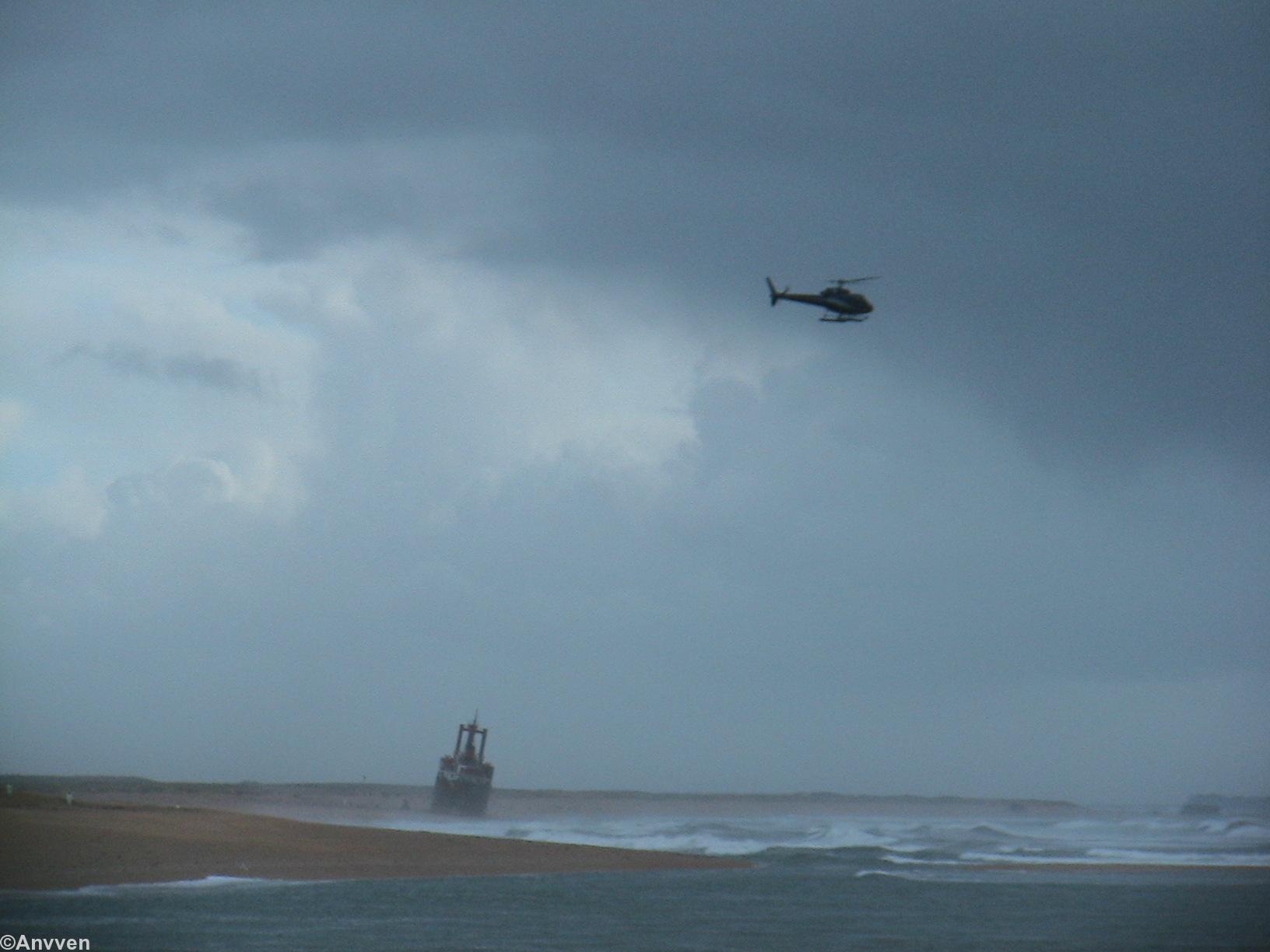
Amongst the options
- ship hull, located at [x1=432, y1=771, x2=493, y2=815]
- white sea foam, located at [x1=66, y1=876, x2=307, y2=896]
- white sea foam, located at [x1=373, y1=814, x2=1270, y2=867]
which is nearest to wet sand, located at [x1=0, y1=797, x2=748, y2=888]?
white sea foam, located at [x1=66, y1=876, x2=307, y2=896]

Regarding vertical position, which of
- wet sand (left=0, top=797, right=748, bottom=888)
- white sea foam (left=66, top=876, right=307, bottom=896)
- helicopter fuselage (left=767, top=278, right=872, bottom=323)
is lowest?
white sea foam (left=66, top=876, right=307, bottom=896)

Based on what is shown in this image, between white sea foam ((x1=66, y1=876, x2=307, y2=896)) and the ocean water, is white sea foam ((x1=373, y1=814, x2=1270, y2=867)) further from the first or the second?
white sea foam ((x1=66, y1=876, x2=307, y2=896))

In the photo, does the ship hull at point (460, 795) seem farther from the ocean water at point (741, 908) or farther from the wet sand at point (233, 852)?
the ocean water at point (741, 908)

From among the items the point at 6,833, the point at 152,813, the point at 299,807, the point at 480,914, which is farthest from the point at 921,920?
the point at 299,807

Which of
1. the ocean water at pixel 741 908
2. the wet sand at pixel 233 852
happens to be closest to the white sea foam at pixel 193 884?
the ocean water at pixel 741 908

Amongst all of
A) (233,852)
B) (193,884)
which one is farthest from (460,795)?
(193,884)

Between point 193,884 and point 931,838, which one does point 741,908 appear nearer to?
point 193,884
